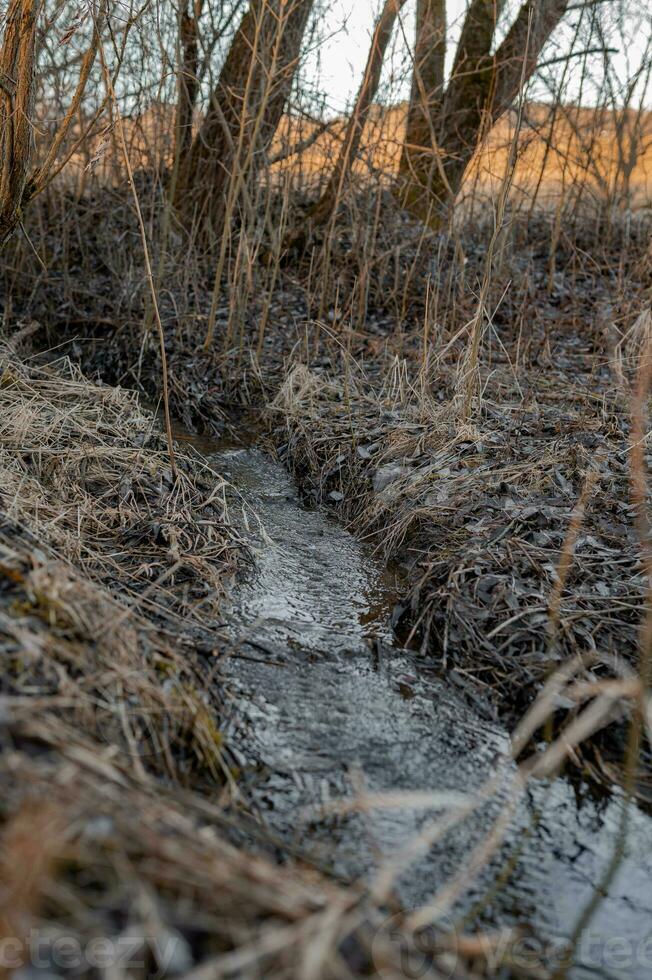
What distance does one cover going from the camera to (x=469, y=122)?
9945mm

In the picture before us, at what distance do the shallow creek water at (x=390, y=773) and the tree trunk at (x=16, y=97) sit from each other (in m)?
2.69

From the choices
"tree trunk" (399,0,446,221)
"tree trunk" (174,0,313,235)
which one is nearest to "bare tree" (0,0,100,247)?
"tree trunk" (174,0,313,235)

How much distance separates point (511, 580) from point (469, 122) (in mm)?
8088

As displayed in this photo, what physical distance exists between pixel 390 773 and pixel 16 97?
3.97 meters

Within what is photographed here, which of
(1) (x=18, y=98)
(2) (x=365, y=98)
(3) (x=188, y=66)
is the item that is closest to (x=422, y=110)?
(2) (x=365, y=98)

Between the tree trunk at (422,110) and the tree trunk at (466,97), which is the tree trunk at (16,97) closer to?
the tree trunk at (422,110)

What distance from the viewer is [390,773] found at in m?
2.68

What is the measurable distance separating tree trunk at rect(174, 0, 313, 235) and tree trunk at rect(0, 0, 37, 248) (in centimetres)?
265

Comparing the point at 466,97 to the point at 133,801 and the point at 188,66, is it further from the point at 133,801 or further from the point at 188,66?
the point at 133,801

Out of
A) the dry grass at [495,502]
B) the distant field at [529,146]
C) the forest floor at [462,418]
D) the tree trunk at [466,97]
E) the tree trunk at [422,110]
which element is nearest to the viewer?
the dry grass at [495,502]

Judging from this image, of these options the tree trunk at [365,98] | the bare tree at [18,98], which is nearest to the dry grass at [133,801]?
the bare tree at [18,98]

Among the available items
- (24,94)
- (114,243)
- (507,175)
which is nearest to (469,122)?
(114,243)

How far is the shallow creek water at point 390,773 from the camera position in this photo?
86.7 inches

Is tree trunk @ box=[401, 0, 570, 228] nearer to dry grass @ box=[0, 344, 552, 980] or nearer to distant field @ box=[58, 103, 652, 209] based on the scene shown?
distant field @ box=[58, 103, 652, 209]
